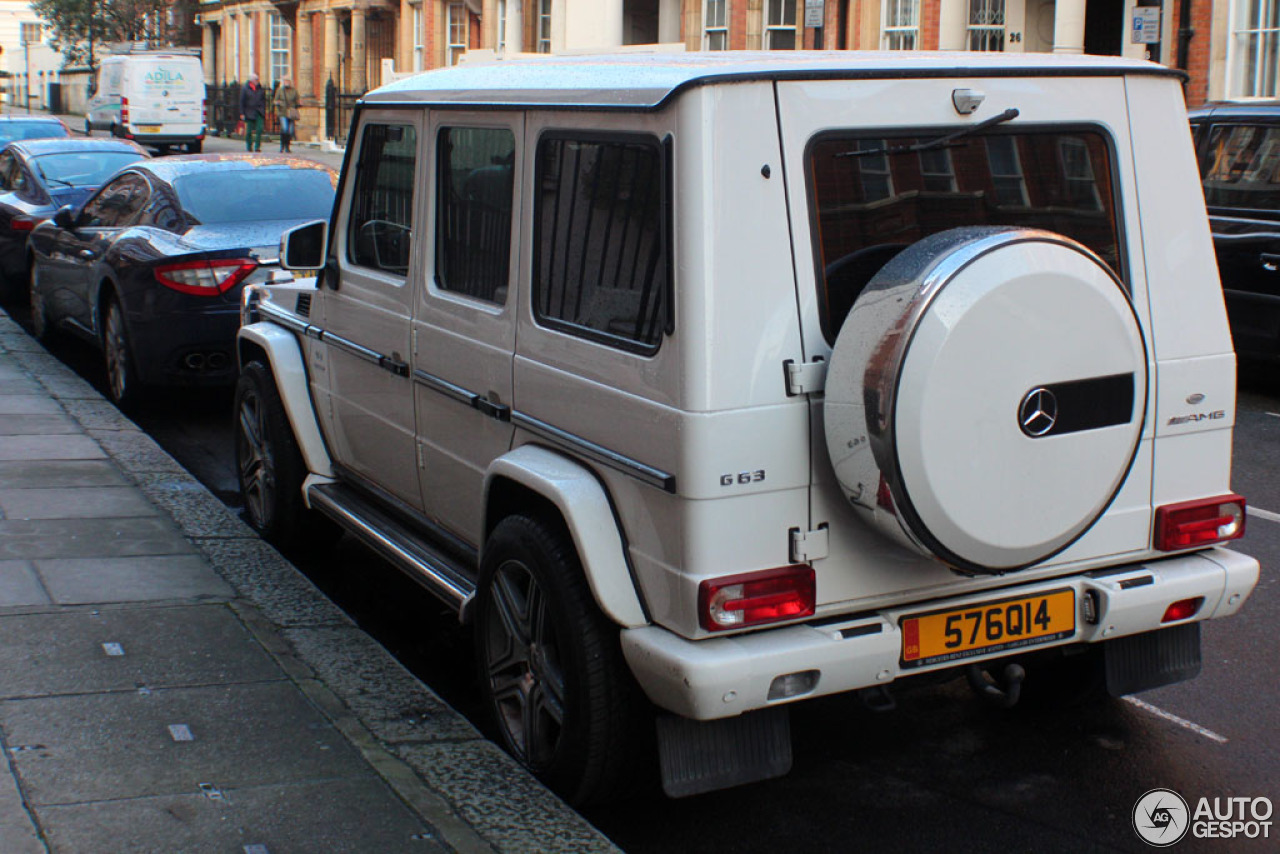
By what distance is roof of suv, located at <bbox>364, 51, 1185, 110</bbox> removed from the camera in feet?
11.8

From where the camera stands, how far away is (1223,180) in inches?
430

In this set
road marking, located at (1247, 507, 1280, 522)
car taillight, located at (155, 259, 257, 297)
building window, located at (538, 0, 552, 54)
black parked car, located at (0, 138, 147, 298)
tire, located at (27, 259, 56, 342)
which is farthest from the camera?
building window, located at (538, 0, 552, 54)

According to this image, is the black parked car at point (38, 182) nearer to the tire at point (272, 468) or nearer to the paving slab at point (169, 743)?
the tire at point (272, 468)

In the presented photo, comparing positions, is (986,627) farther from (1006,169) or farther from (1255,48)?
(1255,48)

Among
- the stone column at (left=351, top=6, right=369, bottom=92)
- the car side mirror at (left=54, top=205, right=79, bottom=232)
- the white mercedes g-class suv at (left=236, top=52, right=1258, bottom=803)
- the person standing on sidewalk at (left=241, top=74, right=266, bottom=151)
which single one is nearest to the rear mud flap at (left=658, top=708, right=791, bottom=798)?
the white mercedes g-class suv at (left=236, top=52, right=1258, bottom=803)

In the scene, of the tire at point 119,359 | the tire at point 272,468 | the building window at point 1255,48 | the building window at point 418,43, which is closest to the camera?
the tire at point 272,468

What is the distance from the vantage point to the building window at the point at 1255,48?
1991 centimetres

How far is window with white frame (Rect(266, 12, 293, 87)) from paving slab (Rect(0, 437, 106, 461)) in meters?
49.6

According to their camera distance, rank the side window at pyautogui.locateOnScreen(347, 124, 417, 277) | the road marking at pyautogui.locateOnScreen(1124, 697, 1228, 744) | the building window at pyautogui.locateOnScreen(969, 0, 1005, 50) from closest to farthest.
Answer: the road marking at pyautogui.locateOnScreen(1124, 697, 1228, 744) < the side window at pyautogui.locateOnScreen(347, 124, 417, 277) < the building window at pyautogui.locateOnScreen(969, 0, 1005, 50)

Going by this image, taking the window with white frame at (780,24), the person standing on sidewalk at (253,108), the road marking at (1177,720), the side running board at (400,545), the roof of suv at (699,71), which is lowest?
the road marking at (1177,720)

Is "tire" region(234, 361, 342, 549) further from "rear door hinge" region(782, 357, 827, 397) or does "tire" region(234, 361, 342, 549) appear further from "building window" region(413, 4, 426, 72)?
"building window" region(413, 4, 426, 72)

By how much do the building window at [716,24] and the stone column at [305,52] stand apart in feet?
75.3

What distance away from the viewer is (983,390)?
3.44m

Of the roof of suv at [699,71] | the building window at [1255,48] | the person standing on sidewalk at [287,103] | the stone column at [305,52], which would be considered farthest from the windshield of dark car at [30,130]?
the stone column at [305,52]
